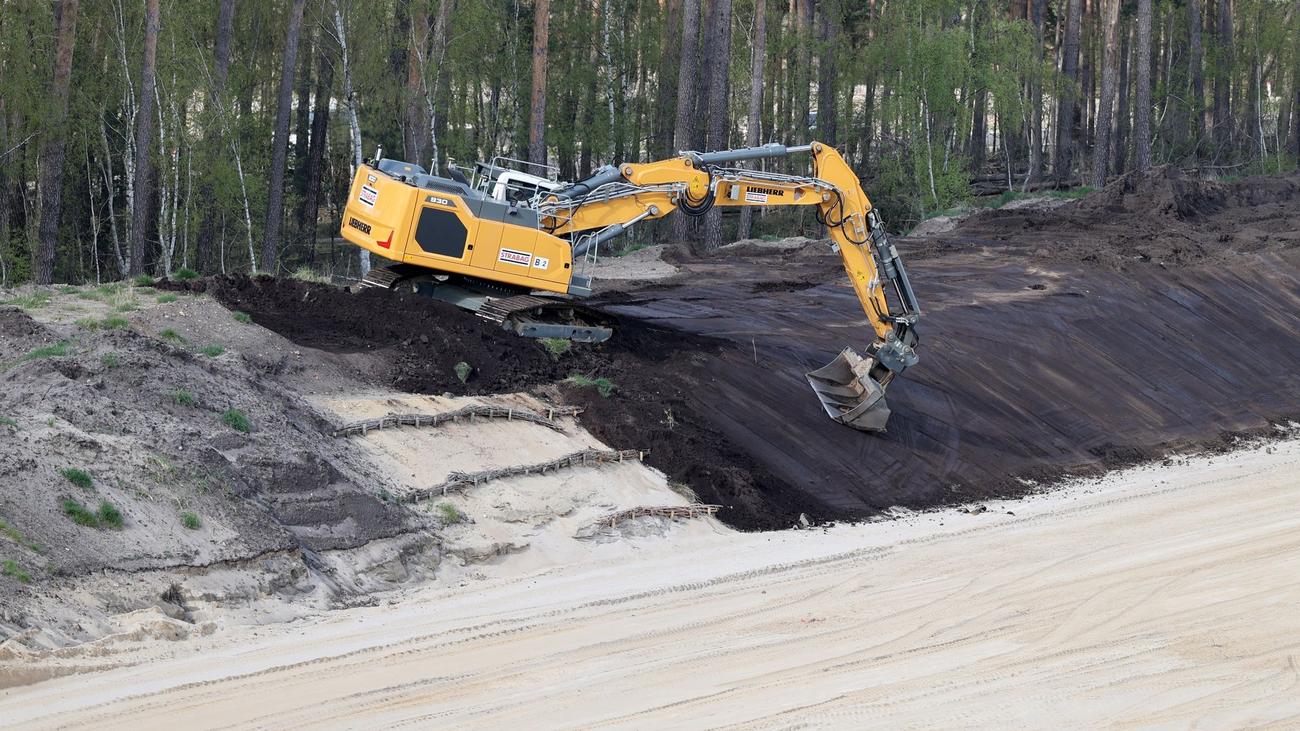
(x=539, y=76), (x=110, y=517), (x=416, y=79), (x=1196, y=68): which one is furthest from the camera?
(x=1196, y=68)

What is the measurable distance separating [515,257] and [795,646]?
8.01 metres

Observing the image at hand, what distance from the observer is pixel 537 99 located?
31.8 m

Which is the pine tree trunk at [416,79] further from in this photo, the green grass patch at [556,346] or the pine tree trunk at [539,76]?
the green grass patch at [556,346]

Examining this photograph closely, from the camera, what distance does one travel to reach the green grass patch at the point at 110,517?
11148mm

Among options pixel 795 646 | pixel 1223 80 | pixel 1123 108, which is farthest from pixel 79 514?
pixel 1223 80

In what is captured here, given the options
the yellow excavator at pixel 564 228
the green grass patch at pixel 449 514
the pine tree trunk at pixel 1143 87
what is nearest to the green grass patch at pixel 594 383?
the yellow excavator at pixel 564 228

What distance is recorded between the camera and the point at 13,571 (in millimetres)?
10062

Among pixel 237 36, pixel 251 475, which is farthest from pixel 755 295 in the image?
pixel 237 36

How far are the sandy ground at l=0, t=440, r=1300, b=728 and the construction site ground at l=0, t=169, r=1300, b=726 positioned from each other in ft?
0.14

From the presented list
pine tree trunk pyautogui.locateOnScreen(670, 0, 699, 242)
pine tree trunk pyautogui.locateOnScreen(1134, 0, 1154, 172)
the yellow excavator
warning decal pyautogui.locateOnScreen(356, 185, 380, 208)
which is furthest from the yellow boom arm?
pine tree trunk pyautogui.locateOnScreen(1134, 0, 1154, 172)

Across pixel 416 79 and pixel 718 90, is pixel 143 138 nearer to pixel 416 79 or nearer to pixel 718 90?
pixel 416 79

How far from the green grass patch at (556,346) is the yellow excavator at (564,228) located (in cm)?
24

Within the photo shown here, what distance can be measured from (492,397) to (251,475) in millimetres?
3891

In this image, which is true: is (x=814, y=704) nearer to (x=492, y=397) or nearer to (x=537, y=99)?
(x=492, y=397)
